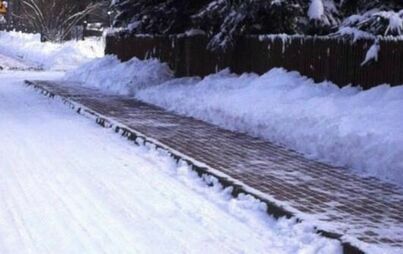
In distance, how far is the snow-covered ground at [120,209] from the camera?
593 centimetres

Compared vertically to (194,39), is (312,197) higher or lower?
lower

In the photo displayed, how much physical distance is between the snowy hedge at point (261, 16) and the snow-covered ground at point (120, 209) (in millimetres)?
4050

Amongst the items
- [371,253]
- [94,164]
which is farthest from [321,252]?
[94,164]

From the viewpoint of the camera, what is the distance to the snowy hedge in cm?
1147

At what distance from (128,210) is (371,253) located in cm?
266

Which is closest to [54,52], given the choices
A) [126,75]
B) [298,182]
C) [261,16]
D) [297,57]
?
[126,75]

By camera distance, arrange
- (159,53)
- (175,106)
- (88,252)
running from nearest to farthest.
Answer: (88,252), (175,106), (159,53)

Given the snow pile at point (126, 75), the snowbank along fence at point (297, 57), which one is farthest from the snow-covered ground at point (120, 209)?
the snow pile at point (126, 75)

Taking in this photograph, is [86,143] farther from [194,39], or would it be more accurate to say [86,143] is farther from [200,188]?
[194,39]

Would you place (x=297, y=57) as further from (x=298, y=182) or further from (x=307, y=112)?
(x=298, y=182)

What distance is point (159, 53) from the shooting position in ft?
68.1

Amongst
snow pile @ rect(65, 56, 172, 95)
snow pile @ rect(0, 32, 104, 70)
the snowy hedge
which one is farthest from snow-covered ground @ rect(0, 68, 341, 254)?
snow pile @ rect(0, 32, 104, 70)

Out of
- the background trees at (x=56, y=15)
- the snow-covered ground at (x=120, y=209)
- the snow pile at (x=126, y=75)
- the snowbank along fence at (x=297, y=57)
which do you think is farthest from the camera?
the background trees at (x=56, y=15)

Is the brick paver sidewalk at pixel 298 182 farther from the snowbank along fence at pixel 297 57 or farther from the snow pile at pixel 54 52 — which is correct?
the snow pile at pixel 54 52
